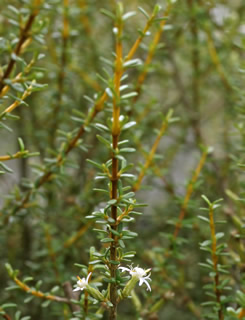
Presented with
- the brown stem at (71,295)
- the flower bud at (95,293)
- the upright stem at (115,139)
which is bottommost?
the brown stem at (71,295)

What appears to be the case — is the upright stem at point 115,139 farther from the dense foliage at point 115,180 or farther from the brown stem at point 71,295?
the brown stem at point 71,295

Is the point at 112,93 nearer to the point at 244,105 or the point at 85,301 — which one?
the point at 85,301

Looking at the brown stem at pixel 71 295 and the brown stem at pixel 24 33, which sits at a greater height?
the brown stem at pixel 24 33

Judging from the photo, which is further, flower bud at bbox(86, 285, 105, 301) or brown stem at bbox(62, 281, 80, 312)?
brown stem at bbox(62, 281, 80, 312)

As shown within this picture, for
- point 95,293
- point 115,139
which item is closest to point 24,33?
point 115,139

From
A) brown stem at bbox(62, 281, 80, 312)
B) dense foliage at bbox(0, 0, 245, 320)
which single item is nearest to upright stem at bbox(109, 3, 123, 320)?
dense foliage at bbox(0, 0, 245, 320)

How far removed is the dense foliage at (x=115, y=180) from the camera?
42cm

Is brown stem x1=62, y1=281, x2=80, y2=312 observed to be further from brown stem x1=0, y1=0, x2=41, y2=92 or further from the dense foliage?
brown stem x1=0, y1=0, x2=41, y2=92

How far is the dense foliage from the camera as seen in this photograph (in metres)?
0.42

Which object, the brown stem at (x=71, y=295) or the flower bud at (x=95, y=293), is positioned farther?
the brown stem at (x=71, y=295)

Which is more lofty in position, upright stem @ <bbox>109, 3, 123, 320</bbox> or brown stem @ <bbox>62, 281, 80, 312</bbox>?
upright stem @ <bbox>109, 3, 123, 320</bbox>

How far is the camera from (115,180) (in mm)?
336

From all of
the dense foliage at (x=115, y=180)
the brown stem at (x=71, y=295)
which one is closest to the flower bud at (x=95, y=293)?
the dense foliage at (x=115, y=180)

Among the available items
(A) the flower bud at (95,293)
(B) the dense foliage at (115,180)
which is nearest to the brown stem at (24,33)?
(B) the dense foliage at (115,180)
